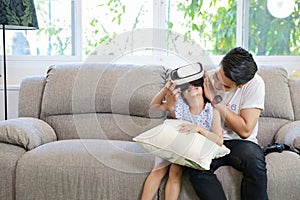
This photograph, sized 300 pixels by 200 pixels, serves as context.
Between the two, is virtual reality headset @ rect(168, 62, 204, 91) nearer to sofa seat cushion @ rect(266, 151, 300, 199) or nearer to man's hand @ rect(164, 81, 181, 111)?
man's hand @ rect(164, 81, 181, 111)

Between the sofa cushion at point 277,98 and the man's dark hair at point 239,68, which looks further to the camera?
the sofa cushion at point 277,98

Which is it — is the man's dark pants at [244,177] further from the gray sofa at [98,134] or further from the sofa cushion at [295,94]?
the sofa cushion at [295,94]

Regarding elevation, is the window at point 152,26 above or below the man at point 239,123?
above

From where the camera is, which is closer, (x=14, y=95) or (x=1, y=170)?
(x=1, y=170)

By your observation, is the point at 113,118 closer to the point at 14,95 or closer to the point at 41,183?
the point at 41,183

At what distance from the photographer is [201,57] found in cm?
192

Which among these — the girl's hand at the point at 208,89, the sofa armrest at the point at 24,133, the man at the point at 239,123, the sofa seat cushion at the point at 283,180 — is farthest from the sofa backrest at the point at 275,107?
the sofa armrest at the point at 24,133

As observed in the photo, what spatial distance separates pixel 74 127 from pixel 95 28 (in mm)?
1056

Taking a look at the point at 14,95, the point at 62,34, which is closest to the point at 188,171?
the point at 14,95

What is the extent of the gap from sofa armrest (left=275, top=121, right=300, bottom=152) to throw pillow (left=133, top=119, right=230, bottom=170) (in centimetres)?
43

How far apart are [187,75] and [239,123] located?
15.5 inches

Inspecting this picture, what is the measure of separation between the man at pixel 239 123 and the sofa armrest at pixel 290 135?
0.22 metres

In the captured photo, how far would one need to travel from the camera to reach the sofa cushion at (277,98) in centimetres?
250

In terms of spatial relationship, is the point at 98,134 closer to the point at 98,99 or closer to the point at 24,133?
the point at 98,99
